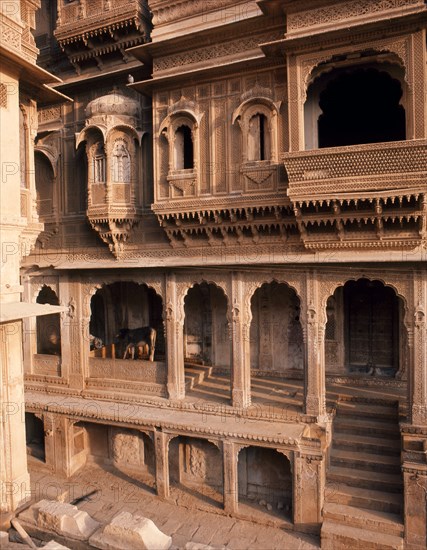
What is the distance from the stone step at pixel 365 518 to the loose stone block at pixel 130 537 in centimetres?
484

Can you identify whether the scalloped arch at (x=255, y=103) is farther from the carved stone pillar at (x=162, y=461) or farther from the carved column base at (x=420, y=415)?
the carved stone pillar at (x=162, y=461)

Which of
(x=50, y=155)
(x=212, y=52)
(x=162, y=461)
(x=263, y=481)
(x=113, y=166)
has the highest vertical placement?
(x=212, y=52)

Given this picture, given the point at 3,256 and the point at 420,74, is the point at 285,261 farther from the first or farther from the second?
the point at 3,256

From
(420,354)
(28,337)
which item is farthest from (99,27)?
(420,354)

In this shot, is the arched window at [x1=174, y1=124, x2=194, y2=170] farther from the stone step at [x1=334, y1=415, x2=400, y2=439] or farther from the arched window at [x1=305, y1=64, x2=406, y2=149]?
the stone step at [x1=334, y1=415, x2=400, y2=439]

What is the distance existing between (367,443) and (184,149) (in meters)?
8.41

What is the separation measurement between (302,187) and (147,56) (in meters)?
5.58

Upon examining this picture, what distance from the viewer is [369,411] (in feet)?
37.0

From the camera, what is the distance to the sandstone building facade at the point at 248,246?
927 centimetres

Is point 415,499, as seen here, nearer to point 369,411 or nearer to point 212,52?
point 369,411

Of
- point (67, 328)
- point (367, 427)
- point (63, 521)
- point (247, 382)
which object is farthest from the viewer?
point (67, 328)

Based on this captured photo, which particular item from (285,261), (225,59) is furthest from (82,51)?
(285,261)

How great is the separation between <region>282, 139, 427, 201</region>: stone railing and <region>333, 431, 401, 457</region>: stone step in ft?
18.5

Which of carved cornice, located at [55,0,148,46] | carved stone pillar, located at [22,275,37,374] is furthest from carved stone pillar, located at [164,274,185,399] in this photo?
carved cornice, located at [55,0,148,46]
